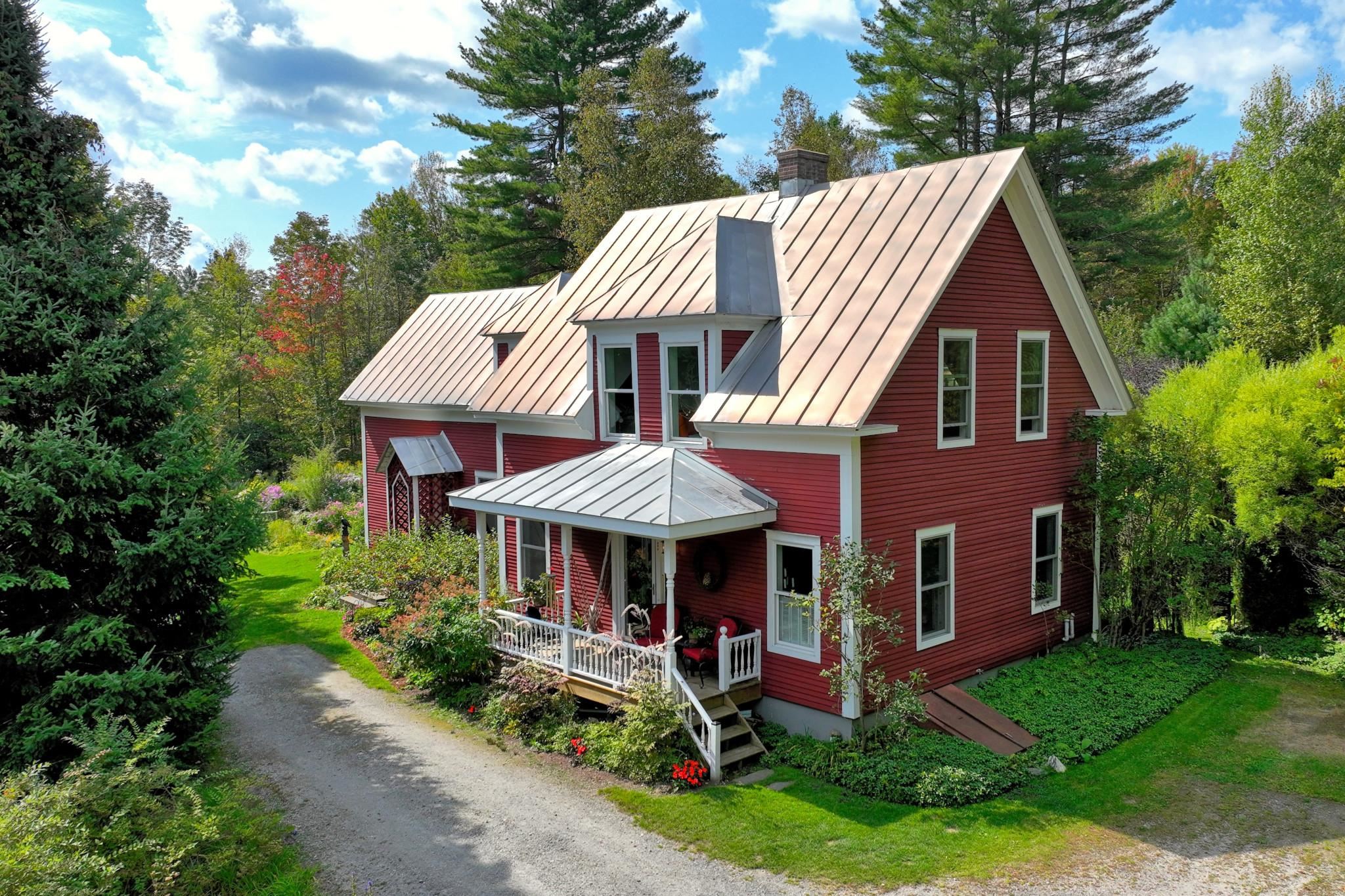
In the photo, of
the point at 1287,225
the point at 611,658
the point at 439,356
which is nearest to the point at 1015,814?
the point at 611,658

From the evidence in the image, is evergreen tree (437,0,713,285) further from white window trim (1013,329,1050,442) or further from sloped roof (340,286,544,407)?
white window trim (1013,329,1050,442)

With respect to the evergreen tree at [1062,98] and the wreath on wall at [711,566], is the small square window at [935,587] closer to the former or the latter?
the wreath on wall at [711,566]

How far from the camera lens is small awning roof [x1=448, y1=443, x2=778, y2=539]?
13.1m

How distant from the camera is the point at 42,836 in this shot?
823cm

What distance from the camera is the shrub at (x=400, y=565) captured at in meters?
A: 19.9

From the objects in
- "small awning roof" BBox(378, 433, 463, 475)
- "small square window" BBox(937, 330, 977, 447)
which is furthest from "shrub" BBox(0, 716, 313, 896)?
"small awning roof" BBox(378, 433, 463, 475)

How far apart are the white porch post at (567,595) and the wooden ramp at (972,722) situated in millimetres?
5650

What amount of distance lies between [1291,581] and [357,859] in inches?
755

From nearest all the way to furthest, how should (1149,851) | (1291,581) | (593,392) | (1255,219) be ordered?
(1149,851) < (593,392) < (1291,581) < (1255,219)

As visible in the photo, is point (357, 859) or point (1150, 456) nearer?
point (357, 859)

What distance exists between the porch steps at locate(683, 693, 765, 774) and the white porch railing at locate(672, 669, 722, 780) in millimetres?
150

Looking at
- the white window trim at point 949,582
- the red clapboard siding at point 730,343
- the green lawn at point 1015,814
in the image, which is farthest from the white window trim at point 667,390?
the green lawn at point 1015,814

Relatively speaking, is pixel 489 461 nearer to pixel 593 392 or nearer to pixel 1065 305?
pixel 593 392

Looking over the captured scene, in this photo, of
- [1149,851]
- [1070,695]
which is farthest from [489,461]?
[1149,851]
